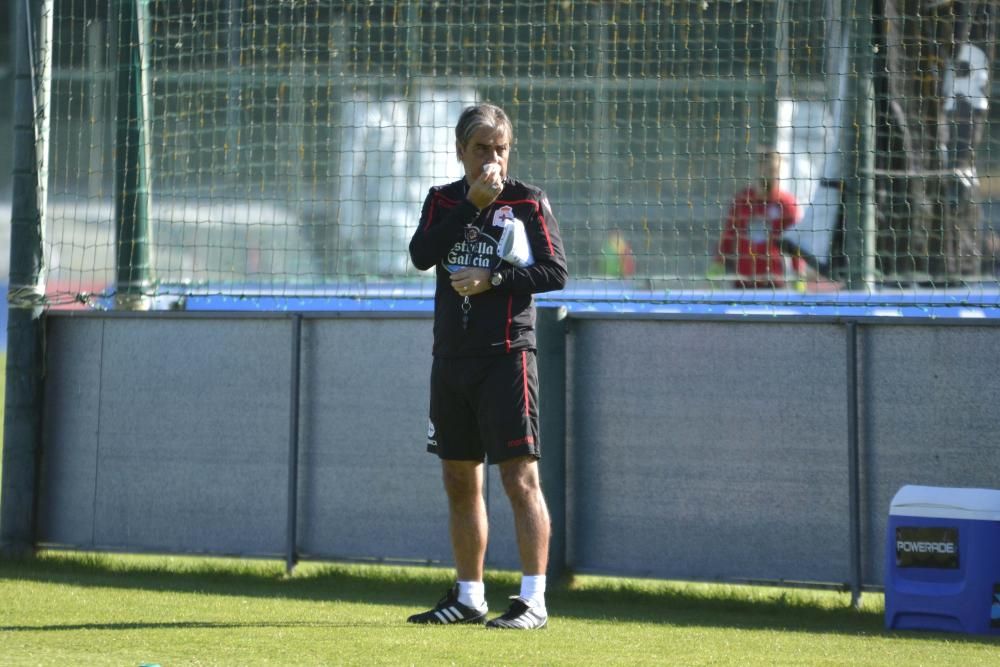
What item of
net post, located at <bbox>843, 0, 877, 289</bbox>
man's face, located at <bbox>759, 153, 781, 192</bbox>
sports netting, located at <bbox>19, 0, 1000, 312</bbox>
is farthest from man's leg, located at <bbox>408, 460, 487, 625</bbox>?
man's face, located at <bbox>759, 153, 781, 192</bbox>

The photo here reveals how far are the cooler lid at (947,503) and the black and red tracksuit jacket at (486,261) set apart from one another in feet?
5.12

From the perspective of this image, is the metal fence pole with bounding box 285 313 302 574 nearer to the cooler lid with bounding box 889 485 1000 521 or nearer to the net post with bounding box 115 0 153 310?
the net post with bounding box 115 0 153 310

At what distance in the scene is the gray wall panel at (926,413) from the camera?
6.50 meters

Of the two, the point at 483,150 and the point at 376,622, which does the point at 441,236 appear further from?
the point at 376,622

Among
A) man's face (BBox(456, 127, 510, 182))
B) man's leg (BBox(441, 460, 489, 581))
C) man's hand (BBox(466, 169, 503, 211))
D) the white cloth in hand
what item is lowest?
man's leg (BBox(441, 460, 489, 581))

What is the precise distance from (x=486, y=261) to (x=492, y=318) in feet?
0.68

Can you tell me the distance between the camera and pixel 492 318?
5.64 meters

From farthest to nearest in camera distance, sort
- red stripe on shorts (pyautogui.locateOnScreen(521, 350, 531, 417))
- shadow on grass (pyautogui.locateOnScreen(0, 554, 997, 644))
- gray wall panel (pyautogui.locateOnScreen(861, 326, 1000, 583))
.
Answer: gray wall panel (pyautogui.locateOnScreen(861, 326, 1000, 583)), shadow on grass (pyautogui.locateOnScreen(0, 554, 997, 644)), red stripe on shorts (pyautogui.locateOnScreen(521, 350, 531, 417))

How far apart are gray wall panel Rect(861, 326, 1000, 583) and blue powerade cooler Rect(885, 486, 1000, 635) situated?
0.59 meters

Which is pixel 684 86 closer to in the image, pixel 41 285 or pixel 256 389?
pixel 256 389

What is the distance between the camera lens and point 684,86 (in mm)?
7770

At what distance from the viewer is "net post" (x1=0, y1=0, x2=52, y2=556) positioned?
7.93m

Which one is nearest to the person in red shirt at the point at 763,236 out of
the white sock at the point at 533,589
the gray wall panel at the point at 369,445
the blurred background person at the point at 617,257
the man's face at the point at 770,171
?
the man's face at the point at 770,171

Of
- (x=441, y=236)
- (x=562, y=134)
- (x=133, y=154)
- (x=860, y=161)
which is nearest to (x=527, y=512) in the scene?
(x=441, y=236)
